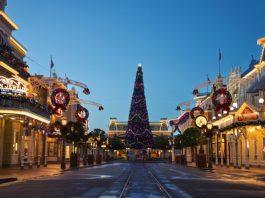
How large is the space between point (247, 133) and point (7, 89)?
3405cm

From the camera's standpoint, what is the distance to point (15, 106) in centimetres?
4228

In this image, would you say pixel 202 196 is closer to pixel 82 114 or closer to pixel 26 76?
pixel 26 76

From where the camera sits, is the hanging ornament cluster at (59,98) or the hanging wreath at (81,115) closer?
the hanging ornament cluster at (59,98)

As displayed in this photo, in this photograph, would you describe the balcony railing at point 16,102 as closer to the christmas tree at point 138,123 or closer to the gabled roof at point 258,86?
the gabled roof at point 258,86

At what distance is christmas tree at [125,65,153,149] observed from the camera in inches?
5064

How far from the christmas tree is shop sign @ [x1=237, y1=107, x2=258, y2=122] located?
75.0 meters

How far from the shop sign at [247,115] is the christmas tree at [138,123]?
7503 centimetres

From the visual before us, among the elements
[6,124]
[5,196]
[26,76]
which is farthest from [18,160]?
[5,196]

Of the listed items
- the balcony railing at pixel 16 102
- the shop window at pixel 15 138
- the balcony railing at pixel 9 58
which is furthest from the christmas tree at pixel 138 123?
the balcony railing at pixel 16 102

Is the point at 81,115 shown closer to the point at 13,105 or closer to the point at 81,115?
the point at 81,115

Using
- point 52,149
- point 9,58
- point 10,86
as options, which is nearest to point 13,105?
point 10,86

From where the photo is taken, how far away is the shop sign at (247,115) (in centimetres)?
5224

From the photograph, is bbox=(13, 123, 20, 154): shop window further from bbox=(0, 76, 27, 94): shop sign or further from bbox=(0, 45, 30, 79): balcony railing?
bbox=(0, 76, 27, 94): shop sign

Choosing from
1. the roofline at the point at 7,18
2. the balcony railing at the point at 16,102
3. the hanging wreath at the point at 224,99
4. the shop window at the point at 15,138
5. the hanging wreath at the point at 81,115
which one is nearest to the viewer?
the balcony railing at the point at 16,102
